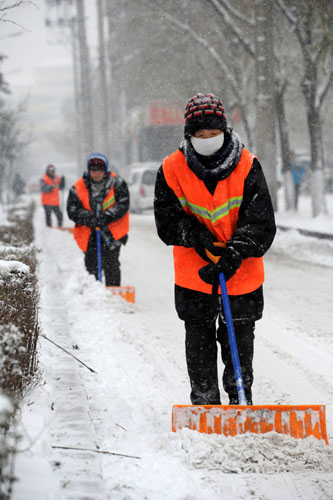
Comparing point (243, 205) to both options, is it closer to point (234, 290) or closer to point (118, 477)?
point (234, 290)

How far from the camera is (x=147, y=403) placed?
420 centimetres

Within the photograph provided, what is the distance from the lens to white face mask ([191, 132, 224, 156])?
11.3 ft

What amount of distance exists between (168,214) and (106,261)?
4.13 m

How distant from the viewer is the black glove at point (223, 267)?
3.42 metres

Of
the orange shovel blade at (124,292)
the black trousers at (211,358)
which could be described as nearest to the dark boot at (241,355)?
the black trousers at (211,358)

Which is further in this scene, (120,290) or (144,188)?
(144,188)

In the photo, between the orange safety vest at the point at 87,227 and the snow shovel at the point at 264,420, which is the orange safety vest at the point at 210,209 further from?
the orange safety vest at the point at 87,227

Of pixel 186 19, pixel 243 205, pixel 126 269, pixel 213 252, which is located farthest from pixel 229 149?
pixel 186 19

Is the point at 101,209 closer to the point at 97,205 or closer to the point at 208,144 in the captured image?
the point at 97,205

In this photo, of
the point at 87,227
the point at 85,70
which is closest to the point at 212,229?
the point at 87,227

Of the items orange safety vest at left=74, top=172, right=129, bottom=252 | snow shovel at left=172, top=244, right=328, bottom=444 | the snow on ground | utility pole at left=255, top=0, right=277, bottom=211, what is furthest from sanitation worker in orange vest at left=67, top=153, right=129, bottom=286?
utility pole at left=255, top=0, right=277, bottom=211

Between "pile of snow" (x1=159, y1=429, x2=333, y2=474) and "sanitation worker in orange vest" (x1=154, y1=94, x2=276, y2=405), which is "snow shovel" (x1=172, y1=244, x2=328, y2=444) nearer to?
"pile of snow" (x1=159, y1=429, x2=333, y2=474)

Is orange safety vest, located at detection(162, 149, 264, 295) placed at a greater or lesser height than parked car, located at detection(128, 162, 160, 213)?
greater

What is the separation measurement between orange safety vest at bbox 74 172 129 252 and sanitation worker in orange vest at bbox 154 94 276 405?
383 cm
